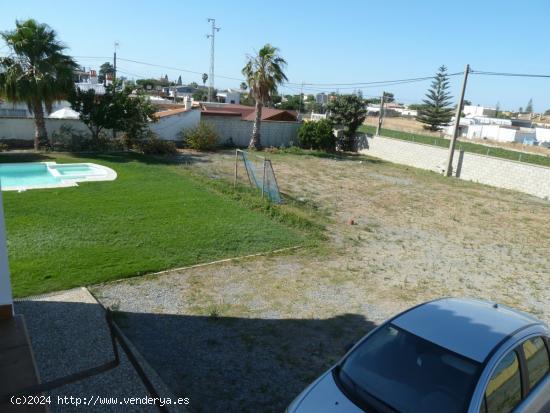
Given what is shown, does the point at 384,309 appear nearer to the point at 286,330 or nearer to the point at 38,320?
the point at 286,330

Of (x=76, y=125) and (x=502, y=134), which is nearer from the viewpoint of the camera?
(x=76, y=125)

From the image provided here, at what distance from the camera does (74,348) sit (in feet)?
17.5

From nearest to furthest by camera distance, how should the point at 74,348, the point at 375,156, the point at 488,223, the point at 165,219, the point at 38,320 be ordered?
the point at 74,348 → the point at 38,320 → the point at 165,219 → the point at 488,223 → the point at 375,156

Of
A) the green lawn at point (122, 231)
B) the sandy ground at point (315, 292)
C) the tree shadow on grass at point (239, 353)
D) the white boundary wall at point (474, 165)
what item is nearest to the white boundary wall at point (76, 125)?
the green lawn at point (122, 231)

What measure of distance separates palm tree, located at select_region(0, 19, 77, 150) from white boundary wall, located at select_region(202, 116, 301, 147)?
28.2 ft

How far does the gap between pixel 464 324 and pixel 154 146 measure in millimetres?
19231

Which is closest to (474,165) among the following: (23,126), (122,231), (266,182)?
(266,182)

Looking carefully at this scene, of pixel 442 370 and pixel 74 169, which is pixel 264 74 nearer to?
pixel 74 169

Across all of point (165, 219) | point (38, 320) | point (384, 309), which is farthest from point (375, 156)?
point (38, 320)

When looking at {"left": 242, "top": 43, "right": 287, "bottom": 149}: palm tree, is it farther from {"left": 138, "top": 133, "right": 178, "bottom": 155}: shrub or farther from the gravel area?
the gravel area

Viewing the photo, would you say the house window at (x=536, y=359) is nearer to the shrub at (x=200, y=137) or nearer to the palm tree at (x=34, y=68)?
the palm tree at (x=34, y=68)

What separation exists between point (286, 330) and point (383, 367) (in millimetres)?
2681

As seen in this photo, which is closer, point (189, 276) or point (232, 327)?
point (232, 327)

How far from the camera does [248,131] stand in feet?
89.0
